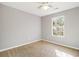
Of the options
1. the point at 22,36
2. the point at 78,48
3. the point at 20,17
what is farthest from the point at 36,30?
the point at 78,48

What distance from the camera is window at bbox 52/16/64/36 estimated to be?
3912 millimetres

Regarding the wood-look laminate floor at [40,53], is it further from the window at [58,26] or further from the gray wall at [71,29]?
the window at [58,26]

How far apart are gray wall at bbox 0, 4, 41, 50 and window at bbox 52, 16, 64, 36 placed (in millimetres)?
1359

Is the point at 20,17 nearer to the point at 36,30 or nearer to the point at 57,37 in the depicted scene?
the point at 36,30

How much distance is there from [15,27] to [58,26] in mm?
2606

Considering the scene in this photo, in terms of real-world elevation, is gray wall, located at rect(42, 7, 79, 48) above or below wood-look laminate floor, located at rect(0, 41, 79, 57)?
above

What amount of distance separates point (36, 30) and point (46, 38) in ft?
3.25

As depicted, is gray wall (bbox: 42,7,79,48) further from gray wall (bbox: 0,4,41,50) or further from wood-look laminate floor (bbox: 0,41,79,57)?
gray wall (bbox: 0,4,41,50)

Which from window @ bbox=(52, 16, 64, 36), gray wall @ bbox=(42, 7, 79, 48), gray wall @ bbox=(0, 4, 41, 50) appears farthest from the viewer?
window @ bbox=(52, 16, 64, 36)

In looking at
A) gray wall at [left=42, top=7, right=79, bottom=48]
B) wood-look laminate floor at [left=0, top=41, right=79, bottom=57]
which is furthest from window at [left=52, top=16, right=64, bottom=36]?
wood-look laminate floor at [left=0, top=41, right=79, bottom=57]

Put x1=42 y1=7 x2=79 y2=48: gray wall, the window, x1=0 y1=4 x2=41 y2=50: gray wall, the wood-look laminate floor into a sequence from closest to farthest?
the wood-look laminate floor < x1=0 y1=4 x2=41 y2=50: gray wall < x1=42 y1=7 x2=79 y2=48: gray wall < the window

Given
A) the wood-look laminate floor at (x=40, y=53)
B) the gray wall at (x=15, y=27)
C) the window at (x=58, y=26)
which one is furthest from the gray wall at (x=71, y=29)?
the gray wall at (x=15, y=27)

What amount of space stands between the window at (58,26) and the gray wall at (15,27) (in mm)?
1359

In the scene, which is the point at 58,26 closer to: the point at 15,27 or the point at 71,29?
the point at 71,29
